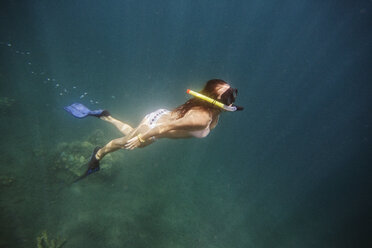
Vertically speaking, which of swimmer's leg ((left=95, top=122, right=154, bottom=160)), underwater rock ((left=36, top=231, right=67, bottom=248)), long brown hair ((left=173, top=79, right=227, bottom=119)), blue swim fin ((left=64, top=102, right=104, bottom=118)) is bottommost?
underwater rock ((left=36, top=231, right=67, bottom=248))

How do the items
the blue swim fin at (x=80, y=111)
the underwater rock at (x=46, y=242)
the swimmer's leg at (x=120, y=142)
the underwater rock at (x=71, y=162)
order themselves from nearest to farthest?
the swimmer's leg at (x=120, y=142) → the underwater rock at (x=46, y=242) → the blue swim fin at (x=80, y=111) → the underwater rock at (x=71, y=162)

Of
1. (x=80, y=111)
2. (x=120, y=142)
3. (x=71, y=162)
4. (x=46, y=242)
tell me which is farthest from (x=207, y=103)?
(x=71, y=162)

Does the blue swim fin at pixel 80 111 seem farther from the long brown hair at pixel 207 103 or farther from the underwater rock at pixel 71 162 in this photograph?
the long brown hair at pixel 207 103

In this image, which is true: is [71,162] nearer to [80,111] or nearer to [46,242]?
[46,242]

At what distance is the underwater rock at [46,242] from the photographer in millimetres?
4099

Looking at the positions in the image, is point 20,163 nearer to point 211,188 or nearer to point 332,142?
point 211,188

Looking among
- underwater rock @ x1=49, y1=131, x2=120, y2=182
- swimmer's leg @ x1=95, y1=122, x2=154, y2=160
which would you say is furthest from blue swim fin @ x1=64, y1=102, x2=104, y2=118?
underwater rock @ x1=49, y1=131, x2=120, y2=182

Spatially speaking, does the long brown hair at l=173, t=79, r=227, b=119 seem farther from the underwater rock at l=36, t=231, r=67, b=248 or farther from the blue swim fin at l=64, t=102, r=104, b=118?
the underwater rock at l=36, t=231, r=67, b=248

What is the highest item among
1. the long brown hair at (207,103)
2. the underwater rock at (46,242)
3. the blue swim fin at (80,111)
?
the blue swim fin at (80,111)

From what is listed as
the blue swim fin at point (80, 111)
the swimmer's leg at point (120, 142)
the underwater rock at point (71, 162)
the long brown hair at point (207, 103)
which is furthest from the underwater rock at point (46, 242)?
the long brown hair at point (207, 103)

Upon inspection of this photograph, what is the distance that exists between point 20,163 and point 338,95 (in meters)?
71.9

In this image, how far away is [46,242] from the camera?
13.5 feet

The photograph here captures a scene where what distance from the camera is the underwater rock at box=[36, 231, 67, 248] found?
4.10m

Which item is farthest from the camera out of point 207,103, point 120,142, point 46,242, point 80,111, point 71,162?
point 71,162
